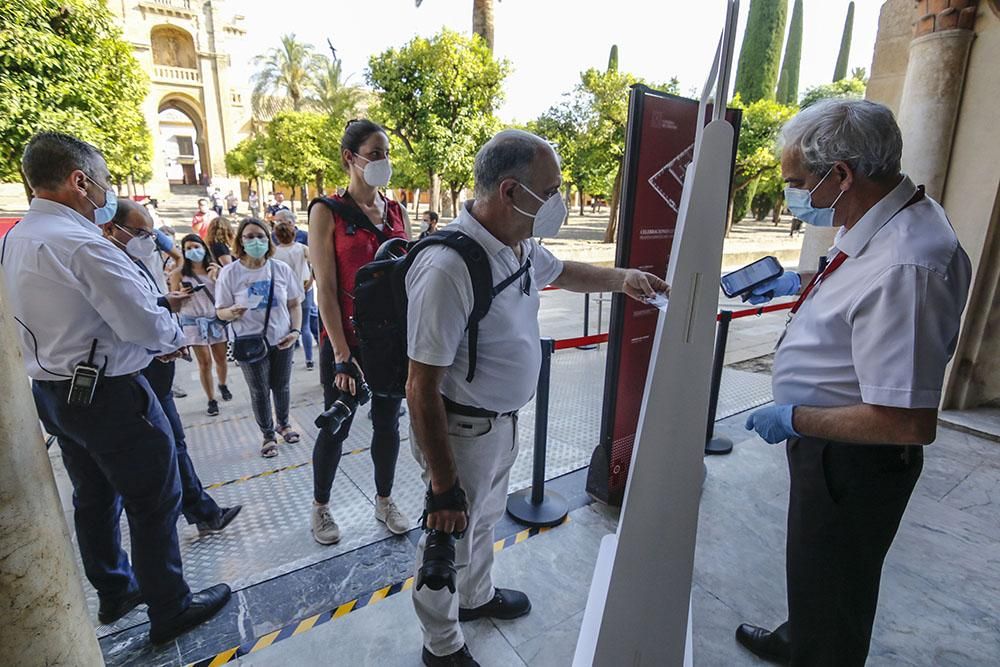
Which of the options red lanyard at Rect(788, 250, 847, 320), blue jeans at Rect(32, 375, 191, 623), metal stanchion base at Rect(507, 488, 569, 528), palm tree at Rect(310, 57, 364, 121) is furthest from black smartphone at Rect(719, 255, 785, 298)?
palm tree at Rect(310, 57, 364, 121)

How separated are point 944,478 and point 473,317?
152 inches

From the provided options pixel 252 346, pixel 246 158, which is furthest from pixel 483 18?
pixel 246 158

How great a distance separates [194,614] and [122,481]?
27.8 inches

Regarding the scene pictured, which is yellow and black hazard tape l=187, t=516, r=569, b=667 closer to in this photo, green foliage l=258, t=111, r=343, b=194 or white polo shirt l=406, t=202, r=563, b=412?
white polo shirt l=406, t=202, r=563, b=412

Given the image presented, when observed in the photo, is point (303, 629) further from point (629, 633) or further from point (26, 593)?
point (629, 633)

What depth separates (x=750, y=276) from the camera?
86.7 inches

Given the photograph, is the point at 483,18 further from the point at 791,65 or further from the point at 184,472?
the point at 791,65

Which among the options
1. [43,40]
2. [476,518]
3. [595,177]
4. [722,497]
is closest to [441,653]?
[476,518]

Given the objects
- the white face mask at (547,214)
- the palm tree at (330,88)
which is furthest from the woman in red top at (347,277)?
the palm tree at (330,88)

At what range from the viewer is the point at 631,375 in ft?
10.1

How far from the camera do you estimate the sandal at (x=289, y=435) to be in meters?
4.22

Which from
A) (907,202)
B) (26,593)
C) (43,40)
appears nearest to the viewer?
(26,593)

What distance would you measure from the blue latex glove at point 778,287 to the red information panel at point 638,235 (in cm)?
69

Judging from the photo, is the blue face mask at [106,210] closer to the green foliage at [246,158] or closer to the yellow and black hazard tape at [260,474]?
→ the yellow and black hazard tape at [260,474]
